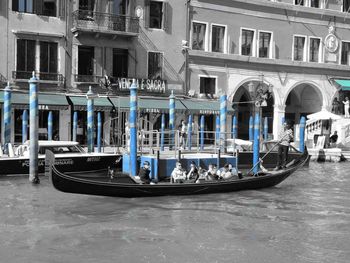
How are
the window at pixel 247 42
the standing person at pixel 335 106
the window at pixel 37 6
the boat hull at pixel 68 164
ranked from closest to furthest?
the boat hull at pixel 68 164 < the window at pixel 37 6 < the window at pixel 247 42 < the standing person at pixel 335 106

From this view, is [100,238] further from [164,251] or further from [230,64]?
[230,64]

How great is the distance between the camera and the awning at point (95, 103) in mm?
22922

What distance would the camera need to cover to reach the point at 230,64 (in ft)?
88.6

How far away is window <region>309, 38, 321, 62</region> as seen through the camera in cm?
2934

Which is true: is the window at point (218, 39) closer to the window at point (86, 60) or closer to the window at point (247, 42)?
the window at point (247, 42)

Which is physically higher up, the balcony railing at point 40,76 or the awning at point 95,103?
the balcony railing at point 40,76

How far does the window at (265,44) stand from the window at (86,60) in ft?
28.0

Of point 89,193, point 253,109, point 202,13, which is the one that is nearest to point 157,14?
point 202,13

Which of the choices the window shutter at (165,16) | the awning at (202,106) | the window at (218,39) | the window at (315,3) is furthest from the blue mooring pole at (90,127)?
the window at (315,3)

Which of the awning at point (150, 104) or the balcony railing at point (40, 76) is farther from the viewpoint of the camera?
the awning at point (150, 104)

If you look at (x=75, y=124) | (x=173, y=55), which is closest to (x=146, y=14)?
(x=173, y=55)

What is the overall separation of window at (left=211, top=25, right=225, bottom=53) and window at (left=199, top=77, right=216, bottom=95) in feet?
4.51

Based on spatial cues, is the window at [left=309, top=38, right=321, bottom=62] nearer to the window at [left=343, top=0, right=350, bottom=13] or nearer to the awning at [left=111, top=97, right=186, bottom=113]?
the window at [left=343, top=0, right=350, bottom=13]

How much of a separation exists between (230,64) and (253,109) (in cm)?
342
